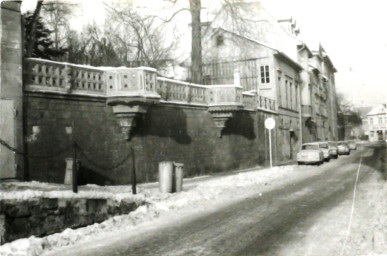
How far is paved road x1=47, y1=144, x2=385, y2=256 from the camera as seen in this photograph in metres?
7.17

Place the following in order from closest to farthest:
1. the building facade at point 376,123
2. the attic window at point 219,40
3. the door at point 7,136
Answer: the door at point 7,136 < the attic window at point 219,40 < the building facade at point 376,123

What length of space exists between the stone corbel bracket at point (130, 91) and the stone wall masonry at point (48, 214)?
6.80m

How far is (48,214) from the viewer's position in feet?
28.0

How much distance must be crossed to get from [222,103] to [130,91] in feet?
26.4

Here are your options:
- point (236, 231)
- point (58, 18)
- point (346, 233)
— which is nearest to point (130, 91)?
point (236, 231)

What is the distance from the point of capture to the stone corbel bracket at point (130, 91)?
16453 millimetres

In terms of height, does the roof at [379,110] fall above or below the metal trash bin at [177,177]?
above

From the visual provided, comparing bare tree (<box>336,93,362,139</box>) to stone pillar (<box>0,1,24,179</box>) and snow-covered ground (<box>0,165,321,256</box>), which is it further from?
stone pillar (<box>0,1,24,179</box>)

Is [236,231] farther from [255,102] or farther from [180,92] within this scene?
[255,102]

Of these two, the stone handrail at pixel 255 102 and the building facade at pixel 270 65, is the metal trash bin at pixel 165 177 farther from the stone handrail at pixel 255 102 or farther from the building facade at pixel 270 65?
the building facade at pixel 270 65

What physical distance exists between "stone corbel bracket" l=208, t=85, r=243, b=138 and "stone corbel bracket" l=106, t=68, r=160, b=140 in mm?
6942

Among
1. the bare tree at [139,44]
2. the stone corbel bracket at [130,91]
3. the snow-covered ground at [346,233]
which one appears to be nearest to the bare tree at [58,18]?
the bare tree at [139,44]

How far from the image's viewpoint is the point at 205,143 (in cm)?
2311

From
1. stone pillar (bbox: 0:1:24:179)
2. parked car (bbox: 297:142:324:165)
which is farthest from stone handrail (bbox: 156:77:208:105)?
parked car (bbox: 297:142:324:165)
